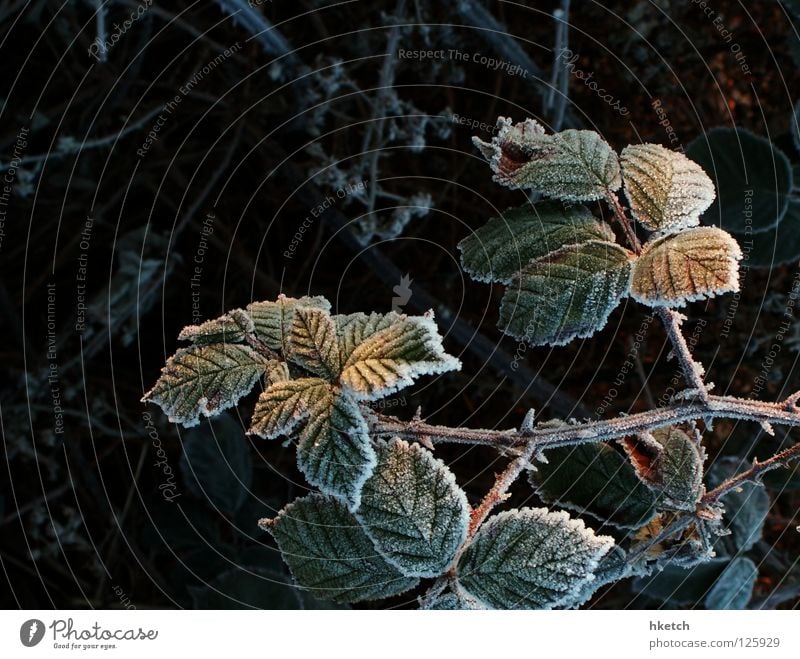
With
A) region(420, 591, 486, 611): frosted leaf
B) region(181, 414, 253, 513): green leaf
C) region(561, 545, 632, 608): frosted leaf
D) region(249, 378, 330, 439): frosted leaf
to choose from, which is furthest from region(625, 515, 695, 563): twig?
region(181, 414, 253, 513): green leaf

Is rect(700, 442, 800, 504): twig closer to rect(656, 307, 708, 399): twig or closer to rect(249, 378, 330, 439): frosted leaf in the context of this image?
rect(656, 307, 708, 399): twig

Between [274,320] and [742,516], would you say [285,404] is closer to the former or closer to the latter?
[274,320]

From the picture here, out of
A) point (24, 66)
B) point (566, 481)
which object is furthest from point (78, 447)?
point (566, 481)

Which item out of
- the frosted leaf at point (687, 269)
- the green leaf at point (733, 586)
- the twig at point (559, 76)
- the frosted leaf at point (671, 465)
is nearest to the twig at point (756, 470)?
the frosted leaf at point (671, 465)

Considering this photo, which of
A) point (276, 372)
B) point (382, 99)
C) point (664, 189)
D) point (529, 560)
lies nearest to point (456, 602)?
point (529, 560)

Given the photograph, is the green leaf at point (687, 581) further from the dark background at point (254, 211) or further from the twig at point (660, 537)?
the twig at point (660, 537)
